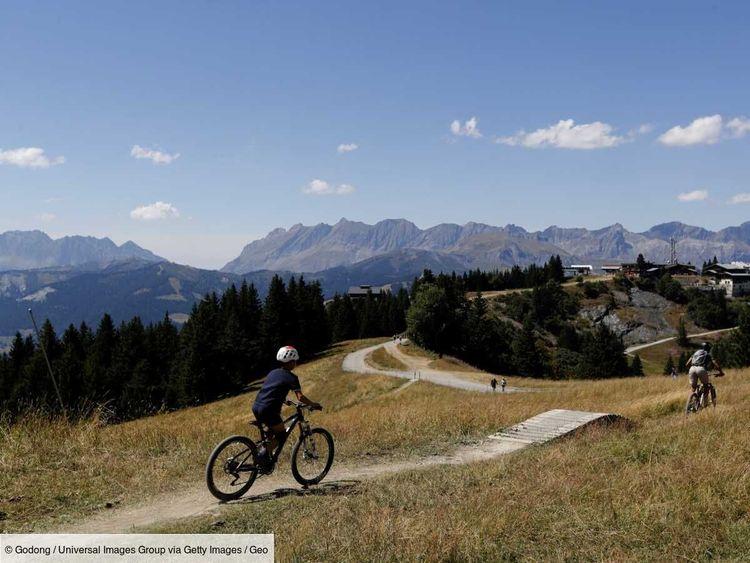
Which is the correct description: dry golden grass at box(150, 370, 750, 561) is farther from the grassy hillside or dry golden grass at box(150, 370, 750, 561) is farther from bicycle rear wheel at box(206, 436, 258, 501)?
bicycle rear wheel at box(206, 436, 258, 501)

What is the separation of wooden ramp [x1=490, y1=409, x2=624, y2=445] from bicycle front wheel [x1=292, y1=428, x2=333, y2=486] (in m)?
6.34

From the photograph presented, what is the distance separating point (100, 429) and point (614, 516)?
12.8m

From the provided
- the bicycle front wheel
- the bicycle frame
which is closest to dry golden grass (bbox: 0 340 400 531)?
the bicycle frame

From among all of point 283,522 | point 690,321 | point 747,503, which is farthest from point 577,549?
point 690,321

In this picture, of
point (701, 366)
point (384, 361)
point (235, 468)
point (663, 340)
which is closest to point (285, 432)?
point (235, 468)

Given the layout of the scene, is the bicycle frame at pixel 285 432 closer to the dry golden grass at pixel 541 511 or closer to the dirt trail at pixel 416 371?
the dry golden grass at pixel 541 511

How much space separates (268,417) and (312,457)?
4.66 feet

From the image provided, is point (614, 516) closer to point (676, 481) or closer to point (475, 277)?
point (676, 481)

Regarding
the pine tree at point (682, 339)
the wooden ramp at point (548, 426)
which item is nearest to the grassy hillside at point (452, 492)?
the wooden ramp at point (548, 426)

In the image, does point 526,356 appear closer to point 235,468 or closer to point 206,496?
point 206,496

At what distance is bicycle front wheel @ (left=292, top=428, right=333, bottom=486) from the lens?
34.8 feet

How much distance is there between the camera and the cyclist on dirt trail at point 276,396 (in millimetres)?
10125

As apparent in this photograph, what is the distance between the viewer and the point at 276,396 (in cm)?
1016

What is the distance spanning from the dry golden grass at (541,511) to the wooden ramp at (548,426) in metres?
3.31
